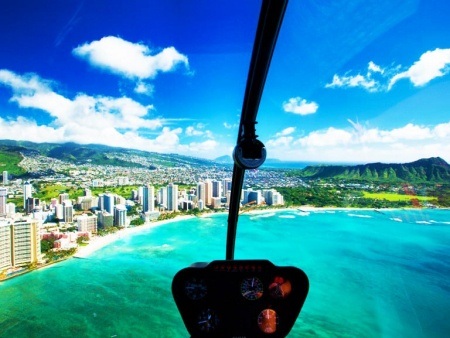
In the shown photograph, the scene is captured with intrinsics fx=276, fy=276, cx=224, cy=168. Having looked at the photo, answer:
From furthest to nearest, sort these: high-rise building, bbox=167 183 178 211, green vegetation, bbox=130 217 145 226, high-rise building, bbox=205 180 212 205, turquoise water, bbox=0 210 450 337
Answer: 1. high-rise building, bbox=167 183 178 211
2. green vegetation, bbox=130 217 145 226
3. high-rise building, bbox=205 180 212 205
4. turquoise water, bbox=0 210 450 337

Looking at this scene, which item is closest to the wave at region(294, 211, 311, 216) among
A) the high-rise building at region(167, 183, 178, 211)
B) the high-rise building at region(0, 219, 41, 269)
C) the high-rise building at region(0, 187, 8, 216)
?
the high-rise building at region(167, 183, 178, 211)

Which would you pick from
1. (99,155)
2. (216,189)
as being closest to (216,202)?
(216,189)

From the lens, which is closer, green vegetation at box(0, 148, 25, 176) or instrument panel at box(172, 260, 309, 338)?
instrument panel at box(172, 260, 309, 338)

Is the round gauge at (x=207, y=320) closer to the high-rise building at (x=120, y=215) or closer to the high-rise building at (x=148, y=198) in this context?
the high-rise building at (x=120, y=215)

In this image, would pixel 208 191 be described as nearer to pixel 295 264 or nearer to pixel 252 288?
pixel 295 264

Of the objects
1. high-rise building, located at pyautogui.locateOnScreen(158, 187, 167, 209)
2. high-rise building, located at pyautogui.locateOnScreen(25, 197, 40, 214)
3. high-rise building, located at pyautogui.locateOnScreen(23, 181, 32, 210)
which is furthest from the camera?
high-rise building, located at pyautogui.locateOnScreen(158, 187, 167, 209)

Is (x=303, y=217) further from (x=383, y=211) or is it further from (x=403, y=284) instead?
(x=403, y=284)

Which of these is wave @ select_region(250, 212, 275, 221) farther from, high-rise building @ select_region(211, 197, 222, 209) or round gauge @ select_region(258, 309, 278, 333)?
round gauge @ select_region(258, 309, 278, 333)
